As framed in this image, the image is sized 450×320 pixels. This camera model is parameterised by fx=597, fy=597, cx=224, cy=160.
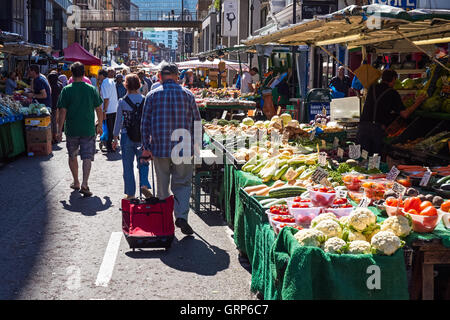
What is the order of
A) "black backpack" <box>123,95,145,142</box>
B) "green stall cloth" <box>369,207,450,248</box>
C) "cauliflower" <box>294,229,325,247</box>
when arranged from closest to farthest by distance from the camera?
"cauliflower" <box>294,229,325,247</box>, "green stall cloth" <box>369,207,450,248</box>, "black backpack" <box>123,95,145,142</box>

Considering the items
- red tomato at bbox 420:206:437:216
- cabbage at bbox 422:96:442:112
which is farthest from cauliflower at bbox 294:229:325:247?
cabbage at bbox 422:96:442:112

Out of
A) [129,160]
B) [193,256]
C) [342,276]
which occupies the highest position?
[129,160]

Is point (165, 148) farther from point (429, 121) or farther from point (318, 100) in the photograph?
point (318, 100)

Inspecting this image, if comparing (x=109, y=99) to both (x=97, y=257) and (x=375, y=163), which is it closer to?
(x=97, y=257)

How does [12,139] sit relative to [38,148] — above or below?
above

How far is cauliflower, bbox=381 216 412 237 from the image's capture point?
4293 mm

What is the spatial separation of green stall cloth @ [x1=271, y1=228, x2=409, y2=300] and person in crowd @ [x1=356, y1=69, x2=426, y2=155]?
5.23 metres

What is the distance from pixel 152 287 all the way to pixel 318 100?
1095 centimetres

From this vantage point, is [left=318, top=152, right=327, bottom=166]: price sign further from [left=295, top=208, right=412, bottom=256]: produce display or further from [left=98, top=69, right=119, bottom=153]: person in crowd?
[left=98, top=69, right=119, bottom=153]: person in crowd

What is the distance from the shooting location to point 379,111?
900 cm

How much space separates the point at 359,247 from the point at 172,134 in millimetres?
3609

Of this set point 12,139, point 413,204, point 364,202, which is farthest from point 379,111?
point 12,139

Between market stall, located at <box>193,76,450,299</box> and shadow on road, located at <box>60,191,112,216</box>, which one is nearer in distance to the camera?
market stall, located at <box>193,76,450,299</box>

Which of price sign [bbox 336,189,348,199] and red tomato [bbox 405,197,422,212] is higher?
red tomato [bbox 405,197,422,212]
